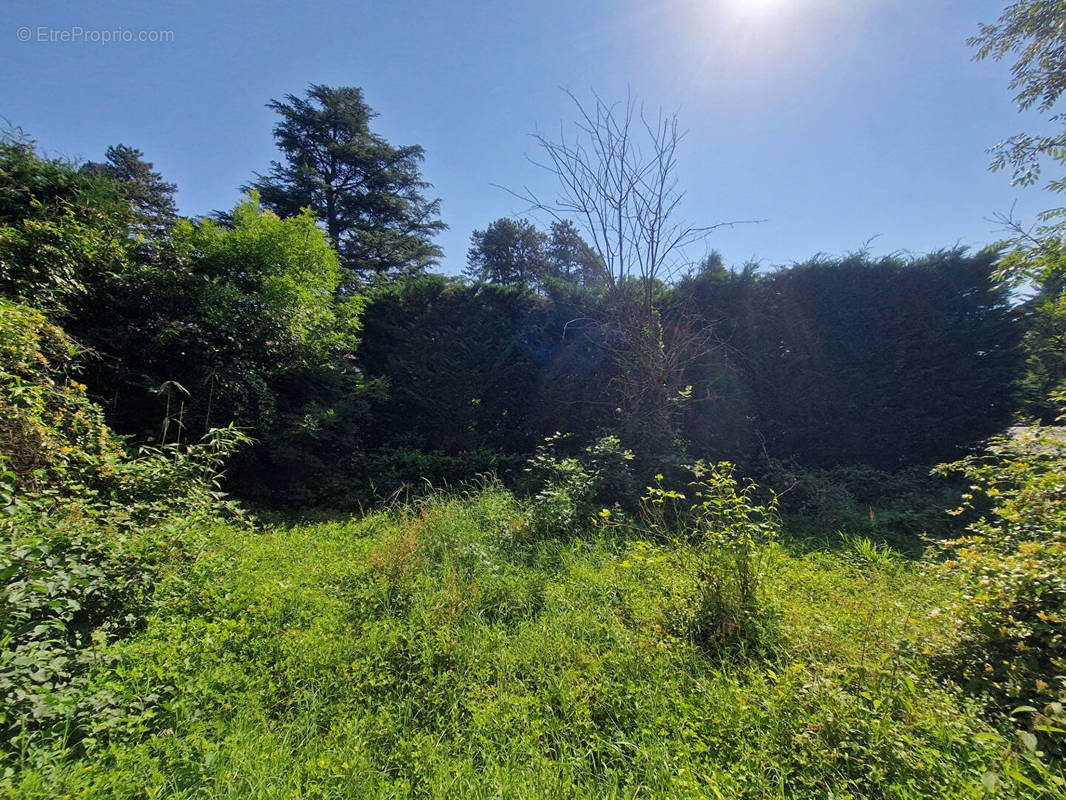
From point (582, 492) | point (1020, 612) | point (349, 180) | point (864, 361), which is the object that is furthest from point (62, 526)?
point (349, 180)

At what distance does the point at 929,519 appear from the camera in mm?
4129

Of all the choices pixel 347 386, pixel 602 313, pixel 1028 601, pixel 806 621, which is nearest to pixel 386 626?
pixel 806 621

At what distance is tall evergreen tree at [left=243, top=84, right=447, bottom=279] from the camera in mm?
13148

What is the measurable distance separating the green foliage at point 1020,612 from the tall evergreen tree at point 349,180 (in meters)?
14.6

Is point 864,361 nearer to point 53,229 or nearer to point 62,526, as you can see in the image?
point 62,526

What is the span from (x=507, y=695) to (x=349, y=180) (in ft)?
55.4

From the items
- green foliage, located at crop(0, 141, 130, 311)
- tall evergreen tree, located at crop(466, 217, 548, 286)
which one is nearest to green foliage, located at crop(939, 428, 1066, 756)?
green foliage, located at crop(0, 141, 130, 311)

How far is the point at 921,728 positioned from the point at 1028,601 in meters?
1.01

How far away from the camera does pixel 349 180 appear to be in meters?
13.9

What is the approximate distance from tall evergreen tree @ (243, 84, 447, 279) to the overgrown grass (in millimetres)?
12941

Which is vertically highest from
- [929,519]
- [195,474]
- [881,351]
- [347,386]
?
[881,351]

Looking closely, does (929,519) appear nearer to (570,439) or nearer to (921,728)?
(921,728)

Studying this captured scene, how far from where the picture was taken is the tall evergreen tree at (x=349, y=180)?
1315 centimetres

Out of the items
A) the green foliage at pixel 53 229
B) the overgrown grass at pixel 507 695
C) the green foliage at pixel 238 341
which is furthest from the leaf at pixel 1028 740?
the green foliage at pixel 53 229
